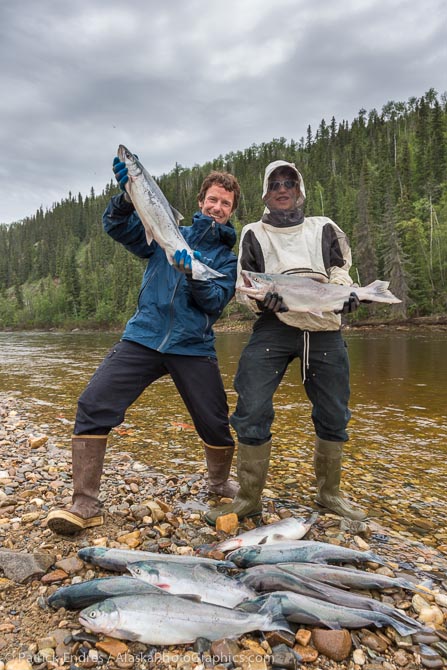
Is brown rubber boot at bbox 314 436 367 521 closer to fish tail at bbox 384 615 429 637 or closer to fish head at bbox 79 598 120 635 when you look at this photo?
fish tail at bbox 384 615 429 637

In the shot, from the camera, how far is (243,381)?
414 centimetres

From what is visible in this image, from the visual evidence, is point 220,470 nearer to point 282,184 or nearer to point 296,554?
point 296,554

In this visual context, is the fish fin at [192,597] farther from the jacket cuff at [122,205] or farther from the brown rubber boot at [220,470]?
the jacket cuff at [122,205]

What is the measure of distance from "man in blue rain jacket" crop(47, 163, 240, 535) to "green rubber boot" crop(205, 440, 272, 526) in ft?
1.36

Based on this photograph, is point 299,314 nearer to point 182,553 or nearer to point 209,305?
point 209,305

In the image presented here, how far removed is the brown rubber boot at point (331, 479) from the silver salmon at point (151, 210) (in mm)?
2173

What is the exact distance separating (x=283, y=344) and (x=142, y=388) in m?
1.50

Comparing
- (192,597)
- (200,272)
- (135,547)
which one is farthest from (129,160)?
(192,597)

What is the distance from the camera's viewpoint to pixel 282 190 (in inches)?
171

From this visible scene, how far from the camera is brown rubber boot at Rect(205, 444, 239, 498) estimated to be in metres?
4.58

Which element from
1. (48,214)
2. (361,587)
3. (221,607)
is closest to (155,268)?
(221,607)

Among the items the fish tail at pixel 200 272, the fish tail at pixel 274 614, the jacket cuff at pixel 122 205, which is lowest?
the fish tail at pixel 274 614

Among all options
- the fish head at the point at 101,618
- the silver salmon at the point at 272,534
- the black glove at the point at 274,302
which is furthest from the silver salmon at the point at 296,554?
the black glove at the point at 274,302

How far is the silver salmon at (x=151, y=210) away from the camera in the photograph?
393cm
